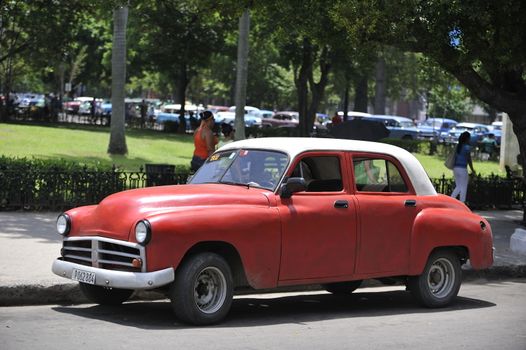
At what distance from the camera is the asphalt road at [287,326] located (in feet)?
25.3

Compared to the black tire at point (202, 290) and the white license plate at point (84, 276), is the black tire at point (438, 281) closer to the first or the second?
the black tire at point (202, 290)

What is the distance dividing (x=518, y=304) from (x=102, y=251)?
516 centimetres

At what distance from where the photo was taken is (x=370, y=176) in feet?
32.5

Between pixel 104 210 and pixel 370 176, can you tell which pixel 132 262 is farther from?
pixel 370 176

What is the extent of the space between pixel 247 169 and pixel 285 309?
164 centimetres

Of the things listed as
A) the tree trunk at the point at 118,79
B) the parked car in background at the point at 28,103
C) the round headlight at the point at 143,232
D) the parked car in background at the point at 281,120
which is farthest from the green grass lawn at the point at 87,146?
the parked car in background at the point at 281,120

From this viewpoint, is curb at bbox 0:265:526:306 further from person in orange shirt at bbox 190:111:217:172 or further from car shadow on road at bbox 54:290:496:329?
person in orange shirt at bbox 190:111:217:172

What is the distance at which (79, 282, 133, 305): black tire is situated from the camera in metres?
9.24

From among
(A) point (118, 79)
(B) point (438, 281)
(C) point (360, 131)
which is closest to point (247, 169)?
(B) point (438, 281)

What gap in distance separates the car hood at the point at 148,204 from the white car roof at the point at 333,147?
24.2 inches

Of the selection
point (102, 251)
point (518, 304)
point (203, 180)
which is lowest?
point (518, 304)

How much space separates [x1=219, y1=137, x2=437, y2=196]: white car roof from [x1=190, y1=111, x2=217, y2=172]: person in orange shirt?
6.36 metres

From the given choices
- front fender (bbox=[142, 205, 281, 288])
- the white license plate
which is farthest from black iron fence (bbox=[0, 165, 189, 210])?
front fender (bbox=[142, 205, 281, 288])

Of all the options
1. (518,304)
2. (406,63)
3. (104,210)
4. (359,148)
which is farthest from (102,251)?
(406,63)
